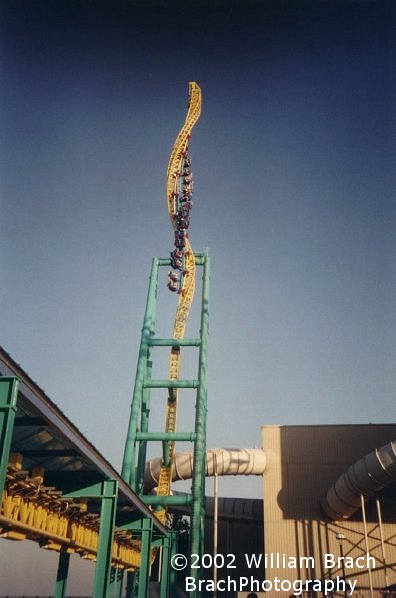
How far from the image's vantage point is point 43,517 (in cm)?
1118

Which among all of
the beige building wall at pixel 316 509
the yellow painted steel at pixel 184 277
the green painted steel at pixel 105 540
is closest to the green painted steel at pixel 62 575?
the green painted steel at pixel 105 540

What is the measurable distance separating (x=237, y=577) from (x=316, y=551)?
1036cm

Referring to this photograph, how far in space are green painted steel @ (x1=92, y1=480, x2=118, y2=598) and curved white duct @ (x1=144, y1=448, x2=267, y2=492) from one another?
21103 millimetres

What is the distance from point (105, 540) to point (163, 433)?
17771 mm

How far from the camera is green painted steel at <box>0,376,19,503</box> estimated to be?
6.76 meters

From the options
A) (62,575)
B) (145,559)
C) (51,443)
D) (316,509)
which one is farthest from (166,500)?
(51,443)

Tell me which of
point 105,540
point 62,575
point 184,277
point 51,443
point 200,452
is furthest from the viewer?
point 184,277

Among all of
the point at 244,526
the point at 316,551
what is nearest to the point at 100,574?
the point at 316,551

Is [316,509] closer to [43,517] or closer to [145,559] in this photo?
[145,559]

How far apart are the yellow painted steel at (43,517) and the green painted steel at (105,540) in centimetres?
101

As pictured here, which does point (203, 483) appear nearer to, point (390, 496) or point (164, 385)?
point (164, 385)

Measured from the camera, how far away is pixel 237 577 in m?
38.4

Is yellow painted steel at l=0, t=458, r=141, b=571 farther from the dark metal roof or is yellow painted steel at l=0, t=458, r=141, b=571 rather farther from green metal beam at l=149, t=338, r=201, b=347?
green metal beam at l=149, t=338, r=201, b=347

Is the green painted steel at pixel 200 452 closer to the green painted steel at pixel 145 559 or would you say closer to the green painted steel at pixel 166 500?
the green painted steel at pixel 166 500
